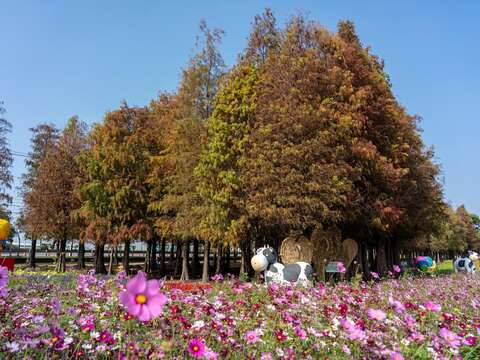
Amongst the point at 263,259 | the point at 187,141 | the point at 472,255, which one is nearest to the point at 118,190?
the point at 187,141

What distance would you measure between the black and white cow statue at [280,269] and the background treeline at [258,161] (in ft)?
11.0

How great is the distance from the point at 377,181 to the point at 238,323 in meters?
17.3

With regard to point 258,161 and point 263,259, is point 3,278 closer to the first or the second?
point 263,259

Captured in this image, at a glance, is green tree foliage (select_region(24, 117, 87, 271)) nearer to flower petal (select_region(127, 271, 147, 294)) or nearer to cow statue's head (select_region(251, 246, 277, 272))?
cow statue's head (select_region(251, 246, 277, 272))

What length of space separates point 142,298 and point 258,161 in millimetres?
16076

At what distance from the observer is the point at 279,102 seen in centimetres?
1866

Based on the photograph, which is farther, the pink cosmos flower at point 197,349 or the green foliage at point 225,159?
the green foliage at point 225,159

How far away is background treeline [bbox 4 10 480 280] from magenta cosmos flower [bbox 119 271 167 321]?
14987mm

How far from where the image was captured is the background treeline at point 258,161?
17594mm

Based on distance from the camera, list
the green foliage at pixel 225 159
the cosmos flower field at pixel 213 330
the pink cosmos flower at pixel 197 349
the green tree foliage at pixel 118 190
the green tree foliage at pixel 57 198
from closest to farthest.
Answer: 1. the pink cosmos flower at pixel 197 349
2. the cosmos flower field at pixel 213 330
3. the green foliage at pixel 225 159
4. the green tree foliage at pixel 118 190
5. the green tree foliage at pixel 57 198

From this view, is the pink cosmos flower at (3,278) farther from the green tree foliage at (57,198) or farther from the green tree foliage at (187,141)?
the green tree foliage at (57,198)

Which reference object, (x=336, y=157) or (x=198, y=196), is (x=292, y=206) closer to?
(x=336, y=157)

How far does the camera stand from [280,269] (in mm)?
12820

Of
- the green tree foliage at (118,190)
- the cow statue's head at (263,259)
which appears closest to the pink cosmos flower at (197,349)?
the cow statue's head at (263,259)
